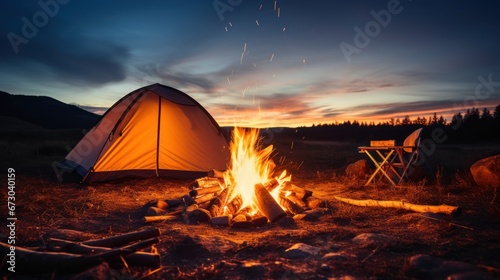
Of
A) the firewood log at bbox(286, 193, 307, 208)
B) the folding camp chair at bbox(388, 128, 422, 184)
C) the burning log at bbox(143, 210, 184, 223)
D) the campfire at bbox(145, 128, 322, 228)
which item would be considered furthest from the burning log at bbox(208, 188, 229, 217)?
the folding camp chair at bbox(388, 128, 422, 184)

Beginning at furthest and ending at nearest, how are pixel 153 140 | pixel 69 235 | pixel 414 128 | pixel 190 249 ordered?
pixel 414 128
pixel 153 140
pixel 69 235
pixel 190 249

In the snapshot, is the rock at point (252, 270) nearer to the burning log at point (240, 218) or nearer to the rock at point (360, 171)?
the burning log at point (240, 218)

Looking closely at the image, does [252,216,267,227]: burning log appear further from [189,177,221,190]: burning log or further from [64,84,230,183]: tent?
[64,84,230,183]: tent

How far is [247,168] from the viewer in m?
6.04

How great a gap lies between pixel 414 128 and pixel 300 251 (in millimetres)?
40621

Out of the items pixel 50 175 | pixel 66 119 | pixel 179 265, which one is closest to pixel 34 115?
pixel 66 119

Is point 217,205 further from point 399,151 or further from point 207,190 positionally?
point 399,151

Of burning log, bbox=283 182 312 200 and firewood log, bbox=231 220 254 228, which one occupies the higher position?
burning log, bbox=283 182 312 200

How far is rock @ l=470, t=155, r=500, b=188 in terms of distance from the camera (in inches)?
260

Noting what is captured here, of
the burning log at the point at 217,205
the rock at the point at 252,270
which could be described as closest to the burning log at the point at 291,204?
the burning log at the point at 217,205

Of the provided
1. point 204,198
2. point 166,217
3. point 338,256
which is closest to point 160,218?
point 166,217

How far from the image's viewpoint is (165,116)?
8.98 meters

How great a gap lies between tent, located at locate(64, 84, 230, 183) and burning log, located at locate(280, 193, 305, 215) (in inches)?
156

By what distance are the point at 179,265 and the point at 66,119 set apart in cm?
9659
